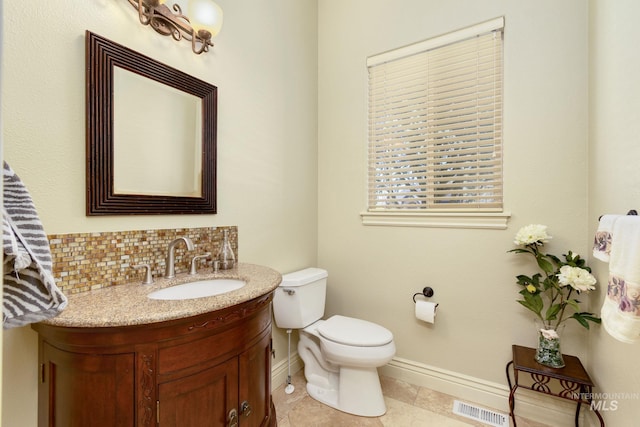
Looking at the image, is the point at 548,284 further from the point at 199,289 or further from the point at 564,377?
the point at 199,289

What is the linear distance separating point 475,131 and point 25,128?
84.3 inches

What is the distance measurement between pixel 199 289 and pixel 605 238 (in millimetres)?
1583

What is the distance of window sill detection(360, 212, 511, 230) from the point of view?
1.85m

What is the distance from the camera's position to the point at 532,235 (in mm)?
1630

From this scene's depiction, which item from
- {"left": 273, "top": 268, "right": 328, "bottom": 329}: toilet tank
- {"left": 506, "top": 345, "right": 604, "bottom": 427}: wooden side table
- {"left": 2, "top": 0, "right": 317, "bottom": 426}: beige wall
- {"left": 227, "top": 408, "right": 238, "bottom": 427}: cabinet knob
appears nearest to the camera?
{"left": 2, "top": 0, "right": 317, "bottom": 426}: beige wall

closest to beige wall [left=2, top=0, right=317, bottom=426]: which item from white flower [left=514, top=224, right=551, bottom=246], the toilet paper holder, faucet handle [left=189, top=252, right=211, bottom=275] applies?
faucet handle [left=189, top=252, right=211, bottom=275]

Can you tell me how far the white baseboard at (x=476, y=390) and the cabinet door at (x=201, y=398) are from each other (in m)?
0.93

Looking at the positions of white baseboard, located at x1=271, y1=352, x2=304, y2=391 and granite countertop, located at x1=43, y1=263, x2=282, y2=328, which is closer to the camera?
granite countertop, located at x1=43, y1=263, x2=282, y2=328

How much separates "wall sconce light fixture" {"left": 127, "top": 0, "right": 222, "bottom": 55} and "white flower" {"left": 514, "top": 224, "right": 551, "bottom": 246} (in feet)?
6.16

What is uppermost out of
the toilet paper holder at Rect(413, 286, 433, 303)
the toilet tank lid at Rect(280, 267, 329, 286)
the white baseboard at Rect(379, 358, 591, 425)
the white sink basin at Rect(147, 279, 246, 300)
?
the white sink basin at Rect(147, 279, 246, 300)

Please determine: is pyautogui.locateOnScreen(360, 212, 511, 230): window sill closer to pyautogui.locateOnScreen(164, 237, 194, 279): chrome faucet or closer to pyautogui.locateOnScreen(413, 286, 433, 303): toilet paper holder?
pyautogui.locateOnScreen(413, 286, 433, 303): toilet paper holder

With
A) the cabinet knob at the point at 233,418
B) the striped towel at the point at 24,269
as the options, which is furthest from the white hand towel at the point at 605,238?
the striped towel at the point at 24,269

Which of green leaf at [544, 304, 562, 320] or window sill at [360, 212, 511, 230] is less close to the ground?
window sill at [360, 212, 511, 230]

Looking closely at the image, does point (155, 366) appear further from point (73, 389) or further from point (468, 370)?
point (468, 370)
